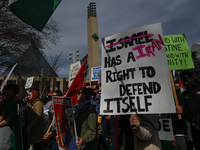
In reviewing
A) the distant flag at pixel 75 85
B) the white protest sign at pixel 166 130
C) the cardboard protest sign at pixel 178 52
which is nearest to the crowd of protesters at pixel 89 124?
the white protest sign at pixel 166 130

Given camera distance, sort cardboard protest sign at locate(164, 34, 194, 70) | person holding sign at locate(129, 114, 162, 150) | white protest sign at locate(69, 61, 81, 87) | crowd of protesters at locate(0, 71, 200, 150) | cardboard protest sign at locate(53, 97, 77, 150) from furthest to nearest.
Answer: white protest sign at locate(69, 61, 81, 87) < cardboard protest sign at locate(164, 34, 194, 70) < cardboard protest sign at locate(53, 97, 77, 150) < crowd of protesters at locate(0, 71, 200, 150) < person holding sign at locate(129, 114, 162, 150)

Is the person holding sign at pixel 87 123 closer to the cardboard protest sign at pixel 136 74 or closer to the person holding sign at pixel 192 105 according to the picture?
the cardboard protest sign at pixel 136 74

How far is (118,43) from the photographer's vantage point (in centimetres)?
221

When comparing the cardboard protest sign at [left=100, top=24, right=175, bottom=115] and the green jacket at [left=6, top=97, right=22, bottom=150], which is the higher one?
the cardboard protest sign at [left=100, top=24, right=175, bottom=115]

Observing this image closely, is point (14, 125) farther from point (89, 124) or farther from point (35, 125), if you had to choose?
point (89, 124)

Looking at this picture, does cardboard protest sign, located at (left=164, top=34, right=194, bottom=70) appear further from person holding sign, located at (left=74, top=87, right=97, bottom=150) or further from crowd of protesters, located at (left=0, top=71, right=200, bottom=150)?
person holding sign, located at (left=74, top=87, right=97, bottom=150)

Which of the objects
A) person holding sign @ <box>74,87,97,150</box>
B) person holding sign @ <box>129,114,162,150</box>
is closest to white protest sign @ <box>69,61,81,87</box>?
person holding sign @ <box>74,87,97,150</box>

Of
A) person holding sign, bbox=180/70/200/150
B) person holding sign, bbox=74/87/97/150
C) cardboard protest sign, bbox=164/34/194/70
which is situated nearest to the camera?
person holding sign, bbox=74/87/97/150

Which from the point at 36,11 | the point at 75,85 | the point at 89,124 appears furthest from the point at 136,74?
the point at 36,11

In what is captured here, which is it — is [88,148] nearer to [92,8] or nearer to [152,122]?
[152,122]

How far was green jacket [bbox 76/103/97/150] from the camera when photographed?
2442 millimetres

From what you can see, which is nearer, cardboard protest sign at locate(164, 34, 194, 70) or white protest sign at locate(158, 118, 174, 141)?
white protest sign at locate(158, 118, 174, 141)

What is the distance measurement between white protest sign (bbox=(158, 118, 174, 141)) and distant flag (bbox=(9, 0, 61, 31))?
124 inches

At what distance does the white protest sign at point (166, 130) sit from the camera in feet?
9.91
